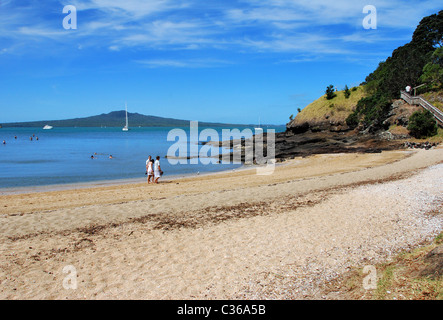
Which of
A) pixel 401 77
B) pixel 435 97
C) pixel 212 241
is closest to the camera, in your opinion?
pixel 212 241

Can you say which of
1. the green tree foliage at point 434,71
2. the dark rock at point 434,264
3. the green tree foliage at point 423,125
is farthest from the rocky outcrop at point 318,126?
the dark rock at point 434,264

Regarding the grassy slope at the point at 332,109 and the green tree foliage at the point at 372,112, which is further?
the grassy slope at the point at 332,109

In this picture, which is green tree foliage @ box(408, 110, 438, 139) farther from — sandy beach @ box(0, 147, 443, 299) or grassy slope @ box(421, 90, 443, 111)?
sandy beach @ box(0, 147, 443, 299)

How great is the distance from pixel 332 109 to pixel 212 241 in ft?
196

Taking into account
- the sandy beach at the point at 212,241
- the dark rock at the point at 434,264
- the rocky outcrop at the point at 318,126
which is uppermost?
the rocky outcrop at the point at 318,126

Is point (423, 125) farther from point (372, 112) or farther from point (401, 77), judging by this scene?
point (401, 77)

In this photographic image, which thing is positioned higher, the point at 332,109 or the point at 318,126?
the point at 332,109

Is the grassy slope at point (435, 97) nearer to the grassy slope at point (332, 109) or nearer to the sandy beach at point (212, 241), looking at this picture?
the grassy slope at point (332, 109)

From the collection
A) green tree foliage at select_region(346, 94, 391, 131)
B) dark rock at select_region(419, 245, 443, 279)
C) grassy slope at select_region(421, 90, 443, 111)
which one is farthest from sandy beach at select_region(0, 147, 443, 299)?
green tree foliage at select_region(346, 94, 391, 131)

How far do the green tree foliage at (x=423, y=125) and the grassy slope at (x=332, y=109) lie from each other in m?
25.2

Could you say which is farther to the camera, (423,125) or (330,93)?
(330,93)

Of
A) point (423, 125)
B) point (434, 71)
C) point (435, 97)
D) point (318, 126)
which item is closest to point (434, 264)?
point (423, 125)

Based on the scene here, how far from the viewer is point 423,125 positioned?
1315 inches

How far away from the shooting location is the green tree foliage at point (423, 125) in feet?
109
